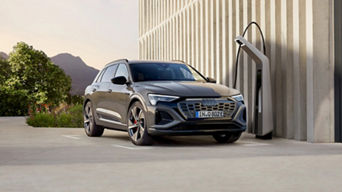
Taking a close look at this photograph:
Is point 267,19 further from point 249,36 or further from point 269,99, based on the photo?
point 269,99

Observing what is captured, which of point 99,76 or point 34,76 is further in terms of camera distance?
point 34,76

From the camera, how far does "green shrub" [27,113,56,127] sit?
1947cm

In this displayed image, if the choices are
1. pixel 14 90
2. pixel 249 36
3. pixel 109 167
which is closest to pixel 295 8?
pixel 249 36

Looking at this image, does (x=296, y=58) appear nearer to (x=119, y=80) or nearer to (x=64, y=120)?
(x=119, y=80)

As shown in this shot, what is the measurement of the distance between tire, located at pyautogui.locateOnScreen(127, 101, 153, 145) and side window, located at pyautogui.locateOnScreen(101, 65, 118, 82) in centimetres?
186

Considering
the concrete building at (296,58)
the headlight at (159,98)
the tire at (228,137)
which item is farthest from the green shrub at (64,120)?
the headlight at (159,98)

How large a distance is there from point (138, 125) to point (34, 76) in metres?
30.7

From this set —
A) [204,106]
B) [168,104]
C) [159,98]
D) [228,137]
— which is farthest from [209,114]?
[228,137]

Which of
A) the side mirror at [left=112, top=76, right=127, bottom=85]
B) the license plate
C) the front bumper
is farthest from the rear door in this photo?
the license plate

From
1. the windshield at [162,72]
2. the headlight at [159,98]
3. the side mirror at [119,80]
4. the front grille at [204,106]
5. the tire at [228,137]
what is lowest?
the tire at [228,137]

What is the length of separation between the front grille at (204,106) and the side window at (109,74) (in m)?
2.89

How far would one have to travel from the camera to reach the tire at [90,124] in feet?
42.7

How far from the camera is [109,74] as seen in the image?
499 inches

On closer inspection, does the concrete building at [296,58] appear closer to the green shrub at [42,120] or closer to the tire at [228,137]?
the tire at [228,137]
